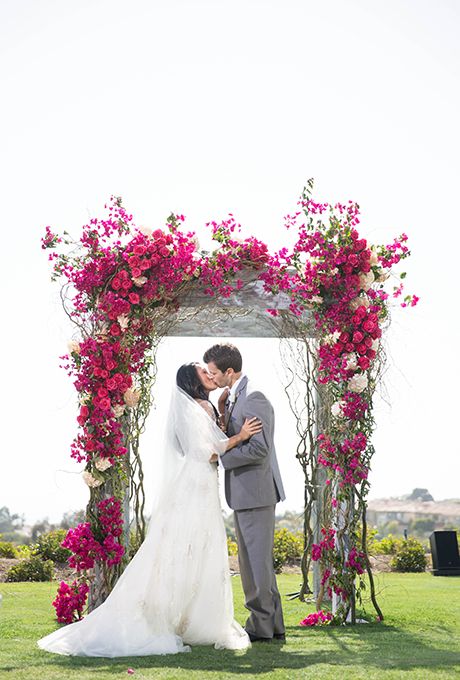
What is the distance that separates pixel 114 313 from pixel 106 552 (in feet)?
6.99

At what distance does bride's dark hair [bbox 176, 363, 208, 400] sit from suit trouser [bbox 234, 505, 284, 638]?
3.17 feet

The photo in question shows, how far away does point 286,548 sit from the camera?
14188 mm

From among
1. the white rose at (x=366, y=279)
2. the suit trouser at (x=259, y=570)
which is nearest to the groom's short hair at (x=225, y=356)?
the suit trouser at (x=259, y=570)

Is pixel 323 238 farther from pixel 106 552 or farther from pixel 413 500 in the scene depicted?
pixel 413 500

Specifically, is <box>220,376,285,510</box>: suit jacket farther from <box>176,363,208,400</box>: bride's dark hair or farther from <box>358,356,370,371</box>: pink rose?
<box>358,356,370,371</box>: pink rose

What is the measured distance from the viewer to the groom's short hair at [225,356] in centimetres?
648

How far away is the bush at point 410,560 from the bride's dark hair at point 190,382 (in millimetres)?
8900

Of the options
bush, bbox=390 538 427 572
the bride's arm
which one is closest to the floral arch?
the bride's arm

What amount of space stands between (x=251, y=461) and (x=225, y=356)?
824mm

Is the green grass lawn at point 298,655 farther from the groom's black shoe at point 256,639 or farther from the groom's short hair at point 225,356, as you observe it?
the groom's short hair at point 225,356

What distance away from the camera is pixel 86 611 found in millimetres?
7629

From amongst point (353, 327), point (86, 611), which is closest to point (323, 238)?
point (353, 327)

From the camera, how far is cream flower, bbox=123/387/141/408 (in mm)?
7645

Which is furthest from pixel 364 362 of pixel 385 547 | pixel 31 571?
pixel 385 547
